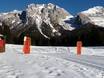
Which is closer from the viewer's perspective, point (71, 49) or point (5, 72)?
point (5, 72)

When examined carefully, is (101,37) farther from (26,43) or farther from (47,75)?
(47,75)

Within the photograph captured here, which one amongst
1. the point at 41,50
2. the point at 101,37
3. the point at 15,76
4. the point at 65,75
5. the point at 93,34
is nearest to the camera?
the point at 15,76

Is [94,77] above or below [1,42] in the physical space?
below

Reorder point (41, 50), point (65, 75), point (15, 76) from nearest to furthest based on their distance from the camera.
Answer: point (15, 76)
point (65, 75)
point (41, 50)

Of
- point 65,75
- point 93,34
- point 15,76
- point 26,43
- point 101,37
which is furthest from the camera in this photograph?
point 93,34

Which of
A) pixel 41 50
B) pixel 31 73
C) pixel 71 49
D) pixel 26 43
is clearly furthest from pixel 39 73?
pixel 71 49

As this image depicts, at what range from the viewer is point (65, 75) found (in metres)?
10.7

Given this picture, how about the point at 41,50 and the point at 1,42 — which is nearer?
the point at 1,42

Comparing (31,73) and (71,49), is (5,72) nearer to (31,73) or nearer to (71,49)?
(31,73)

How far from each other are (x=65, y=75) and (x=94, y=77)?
2.90ft

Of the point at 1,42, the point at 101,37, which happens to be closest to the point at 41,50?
the point at 1,42

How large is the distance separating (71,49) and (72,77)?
29.3 metres

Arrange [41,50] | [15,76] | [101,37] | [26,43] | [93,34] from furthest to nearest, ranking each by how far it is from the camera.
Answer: [93,34], [101,37], [41,50], [26,43], [15,76]

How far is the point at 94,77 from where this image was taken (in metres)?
10.8
